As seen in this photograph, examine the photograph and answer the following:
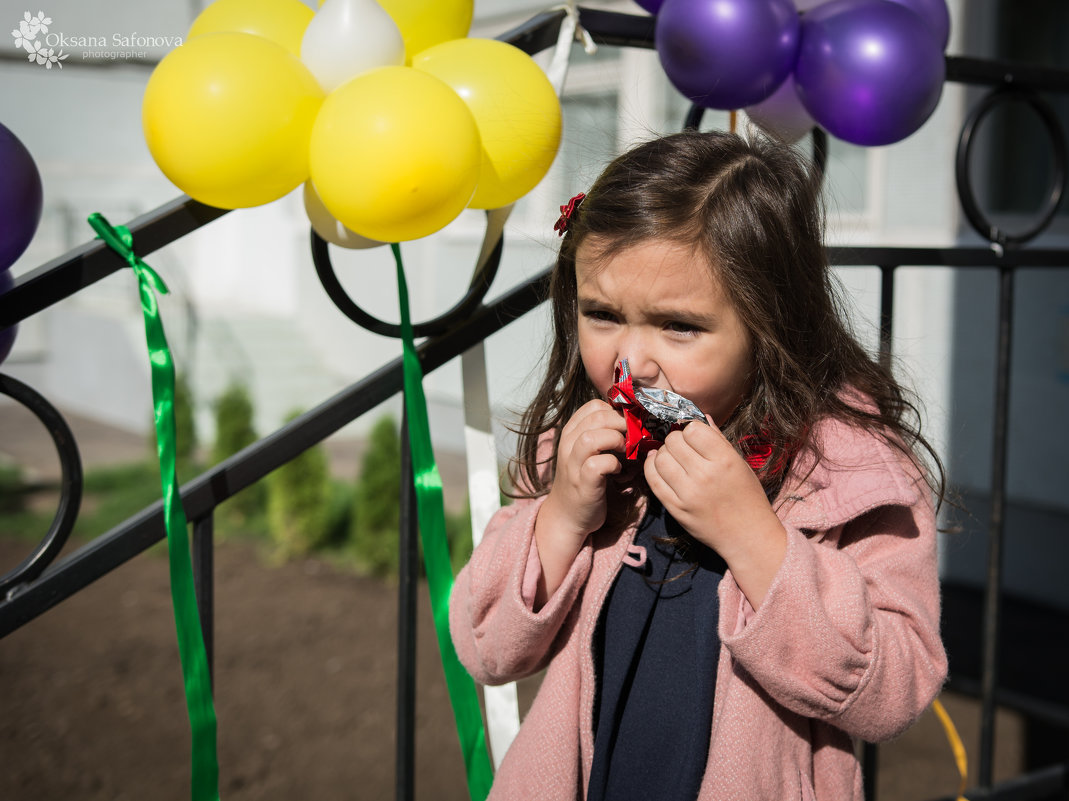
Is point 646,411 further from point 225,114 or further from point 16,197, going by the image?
point 16,197

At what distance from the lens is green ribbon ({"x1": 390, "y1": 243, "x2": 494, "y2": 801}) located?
1487 millimetres

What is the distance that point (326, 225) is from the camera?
4.83 feet

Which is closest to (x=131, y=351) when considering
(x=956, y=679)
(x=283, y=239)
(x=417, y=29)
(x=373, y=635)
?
(x=283, y=239)

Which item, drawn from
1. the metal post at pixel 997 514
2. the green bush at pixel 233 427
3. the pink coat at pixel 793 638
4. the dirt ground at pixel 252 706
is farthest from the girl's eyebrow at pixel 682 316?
the green bush at pixel 233 427

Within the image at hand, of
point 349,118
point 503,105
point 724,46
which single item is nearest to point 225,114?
point 349,118

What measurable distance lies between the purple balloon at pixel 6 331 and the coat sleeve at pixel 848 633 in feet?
3.54

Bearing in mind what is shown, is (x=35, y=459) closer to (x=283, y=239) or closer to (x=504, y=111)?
(x=283, y=239)

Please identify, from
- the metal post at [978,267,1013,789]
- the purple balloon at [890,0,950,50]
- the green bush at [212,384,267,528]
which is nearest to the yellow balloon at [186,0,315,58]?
the purple balloon at [890,0,950,50]

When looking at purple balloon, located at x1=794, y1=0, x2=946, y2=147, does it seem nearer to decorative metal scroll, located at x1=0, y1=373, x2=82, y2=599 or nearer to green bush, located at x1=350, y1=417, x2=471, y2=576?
decorative metal scroll, located at x1=0, y1=373, x2=82, y2=599

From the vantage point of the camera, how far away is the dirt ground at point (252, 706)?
358cm

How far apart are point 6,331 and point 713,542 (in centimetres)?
108

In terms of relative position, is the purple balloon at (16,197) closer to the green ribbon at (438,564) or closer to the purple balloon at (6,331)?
the purple balloon at (6,331)

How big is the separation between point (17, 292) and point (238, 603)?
4.53 meters

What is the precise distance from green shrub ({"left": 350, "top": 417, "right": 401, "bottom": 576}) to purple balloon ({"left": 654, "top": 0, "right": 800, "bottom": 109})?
13.3 ft
